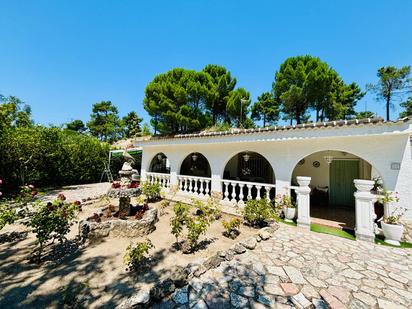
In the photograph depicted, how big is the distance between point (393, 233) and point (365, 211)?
0.80 metres

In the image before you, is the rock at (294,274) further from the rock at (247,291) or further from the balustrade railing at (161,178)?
the balustrade railing at (161,178)

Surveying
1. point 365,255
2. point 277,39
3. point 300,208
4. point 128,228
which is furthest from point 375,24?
point 128,228

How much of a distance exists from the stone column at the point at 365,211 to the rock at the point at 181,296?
5.22 m

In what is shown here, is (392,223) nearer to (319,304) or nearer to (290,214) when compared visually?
(290,214)

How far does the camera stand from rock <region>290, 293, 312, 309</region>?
2.59m

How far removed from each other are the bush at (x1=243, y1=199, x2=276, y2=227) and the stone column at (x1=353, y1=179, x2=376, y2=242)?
237 cm

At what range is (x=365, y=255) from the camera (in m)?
4.13

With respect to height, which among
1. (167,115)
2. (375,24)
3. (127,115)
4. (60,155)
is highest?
(127,115)

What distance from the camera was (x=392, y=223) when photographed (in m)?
4.84

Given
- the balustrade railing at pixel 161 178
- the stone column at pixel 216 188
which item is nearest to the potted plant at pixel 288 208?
the stone column at pixel 216 188

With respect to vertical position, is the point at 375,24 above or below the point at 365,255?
above

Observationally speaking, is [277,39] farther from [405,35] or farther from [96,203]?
[96,203]

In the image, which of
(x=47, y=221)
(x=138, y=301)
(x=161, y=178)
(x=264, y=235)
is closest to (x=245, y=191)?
(x=264, y=235)

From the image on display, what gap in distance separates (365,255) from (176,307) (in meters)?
4.55
